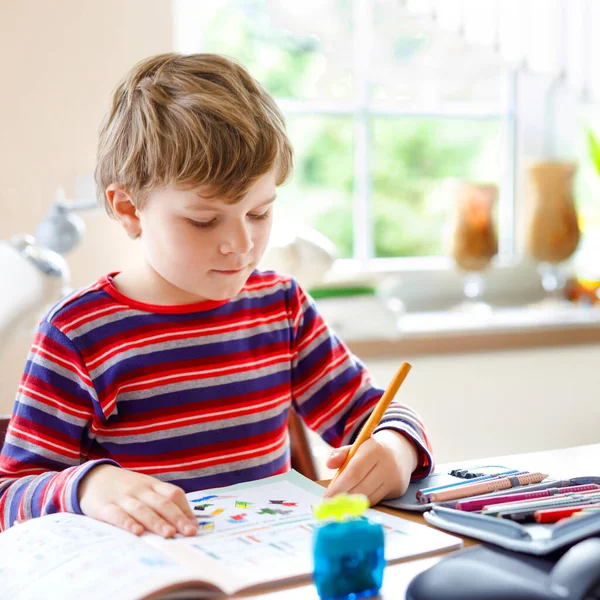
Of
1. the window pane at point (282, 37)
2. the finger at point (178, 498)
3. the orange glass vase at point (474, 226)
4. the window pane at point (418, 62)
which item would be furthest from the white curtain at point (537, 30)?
the finger at point (178, 498)

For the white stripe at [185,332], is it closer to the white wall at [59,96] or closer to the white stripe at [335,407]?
the white stripe at [335,407]

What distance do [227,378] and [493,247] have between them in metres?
1.66

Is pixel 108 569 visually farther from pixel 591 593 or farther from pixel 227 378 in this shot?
pixel 227 378

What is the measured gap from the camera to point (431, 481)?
964 millimetres

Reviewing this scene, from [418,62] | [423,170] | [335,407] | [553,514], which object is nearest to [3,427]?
[335,407]

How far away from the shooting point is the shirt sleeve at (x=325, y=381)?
1.16 m

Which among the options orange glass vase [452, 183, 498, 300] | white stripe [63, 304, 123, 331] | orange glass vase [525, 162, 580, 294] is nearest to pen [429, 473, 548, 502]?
white stripe [63, 304, 123, 331]

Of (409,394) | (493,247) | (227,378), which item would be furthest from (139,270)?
(493,247)

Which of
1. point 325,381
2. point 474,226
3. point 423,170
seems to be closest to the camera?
point 325,381

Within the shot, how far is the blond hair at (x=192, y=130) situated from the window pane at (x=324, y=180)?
1.58 meters

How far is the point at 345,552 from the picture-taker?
25.2 inches

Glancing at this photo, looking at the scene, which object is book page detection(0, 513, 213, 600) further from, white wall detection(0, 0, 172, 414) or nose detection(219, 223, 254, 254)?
white wall detection(0, 0, 172, 414)

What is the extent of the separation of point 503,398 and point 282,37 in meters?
1.22

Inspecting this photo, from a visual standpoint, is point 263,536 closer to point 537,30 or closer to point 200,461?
point 200,461
